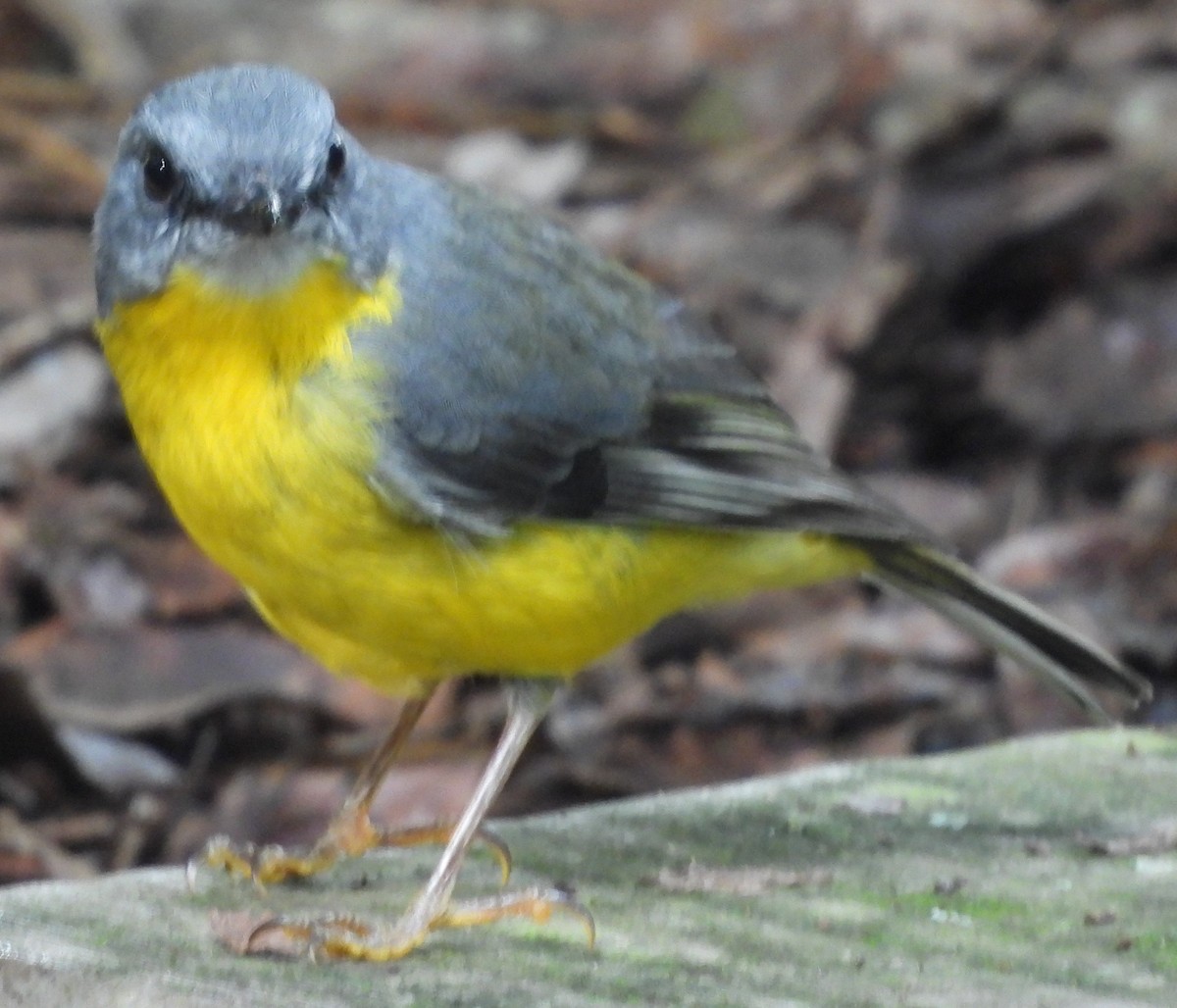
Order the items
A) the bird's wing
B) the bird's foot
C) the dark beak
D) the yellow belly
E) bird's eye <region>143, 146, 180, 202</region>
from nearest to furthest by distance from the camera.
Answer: the dark beak < bird's eye <region>143, 146, 180, 202</region> < the yellow belly < the bird's wing < the bird's foot

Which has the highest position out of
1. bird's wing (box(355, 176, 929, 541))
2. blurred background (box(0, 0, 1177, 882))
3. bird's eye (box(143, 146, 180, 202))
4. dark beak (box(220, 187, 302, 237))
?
bird's eye (box(143, 146, 180, 202))

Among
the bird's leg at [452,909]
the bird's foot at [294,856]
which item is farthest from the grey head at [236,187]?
the bird's foot at [294,856]

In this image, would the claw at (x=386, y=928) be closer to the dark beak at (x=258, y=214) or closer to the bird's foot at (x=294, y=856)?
the bird's foot at (x=294, y=856)

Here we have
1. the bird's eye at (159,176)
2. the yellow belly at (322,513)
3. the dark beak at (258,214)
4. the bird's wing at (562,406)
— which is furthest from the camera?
the bird's wing at (562,406)

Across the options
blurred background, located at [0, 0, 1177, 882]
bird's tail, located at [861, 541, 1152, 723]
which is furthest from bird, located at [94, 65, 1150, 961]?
blurred background, located at [0, 0, 1177, 882]

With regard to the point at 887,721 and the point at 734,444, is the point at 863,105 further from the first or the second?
the point at 734,444

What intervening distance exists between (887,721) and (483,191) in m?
2.69

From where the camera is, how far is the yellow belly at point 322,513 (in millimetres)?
4262

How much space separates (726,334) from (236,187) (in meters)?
5.14

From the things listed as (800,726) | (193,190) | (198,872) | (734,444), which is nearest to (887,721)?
(800,726)

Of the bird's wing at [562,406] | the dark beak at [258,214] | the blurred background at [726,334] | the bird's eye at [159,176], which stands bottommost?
the blurred background at [726,334]

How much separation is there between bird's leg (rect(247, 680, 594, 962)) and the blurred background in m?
1.64

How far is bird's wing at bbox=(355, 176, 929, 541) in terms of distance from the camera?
455cm

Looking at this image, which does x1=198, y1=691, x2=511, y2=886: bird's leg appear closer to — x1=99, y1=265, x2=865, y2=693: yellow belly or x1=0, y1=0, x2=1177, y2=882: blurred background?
x1=99, y1=265, x2=865, y2=693: yellow belly
